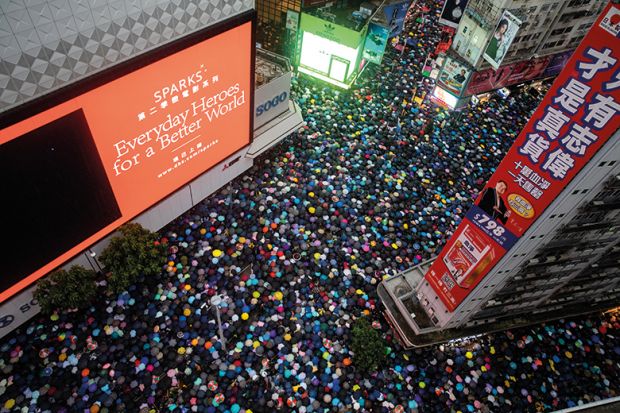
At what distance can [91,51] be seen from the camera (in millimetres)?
5090

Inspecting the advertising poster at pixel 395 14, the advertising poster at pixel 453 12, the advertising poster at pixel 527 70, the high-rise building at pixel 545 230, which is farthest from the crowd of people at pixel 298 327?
the advertising poster at pixel 453 12

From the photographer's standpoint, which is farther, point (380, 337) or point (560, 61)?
point (560, 61)

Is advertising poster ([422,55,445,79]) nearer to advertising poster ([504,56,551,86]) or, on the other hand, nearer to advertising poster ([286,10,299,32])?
advertising poster ([504,56,551,86])

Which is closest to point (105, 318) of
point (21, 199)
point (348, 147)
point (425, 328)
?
point (21, 199)

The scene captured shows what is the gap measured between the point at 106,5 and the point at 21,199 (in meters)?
2.93

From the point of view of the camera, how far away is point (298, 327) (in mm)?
7902

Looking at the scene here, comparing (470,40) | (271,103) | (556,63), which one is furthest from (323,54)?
(556,63)

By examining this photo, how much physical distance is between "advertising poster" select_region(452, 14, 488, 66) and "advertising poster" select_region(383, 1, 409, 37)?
2.38 metres

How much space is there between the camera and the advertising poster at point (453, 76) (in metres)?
12.3

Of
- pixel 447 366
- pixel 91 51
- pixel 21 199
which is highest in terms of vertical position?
pixel 91 51

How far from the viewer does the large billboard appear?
5230mm

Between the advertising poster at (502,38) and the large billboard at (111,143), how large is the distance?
784 cm

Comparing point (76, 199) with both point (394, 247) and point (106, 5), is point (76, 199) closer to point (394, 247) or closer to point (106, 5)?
point (106, 5)

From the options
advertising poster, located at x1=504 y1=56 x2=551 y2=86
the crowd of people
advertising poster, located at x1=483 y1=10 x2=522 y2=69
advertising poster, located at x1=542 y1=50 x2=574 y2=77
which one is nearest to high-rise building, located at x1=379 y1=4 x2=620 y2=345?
the crowd of people
